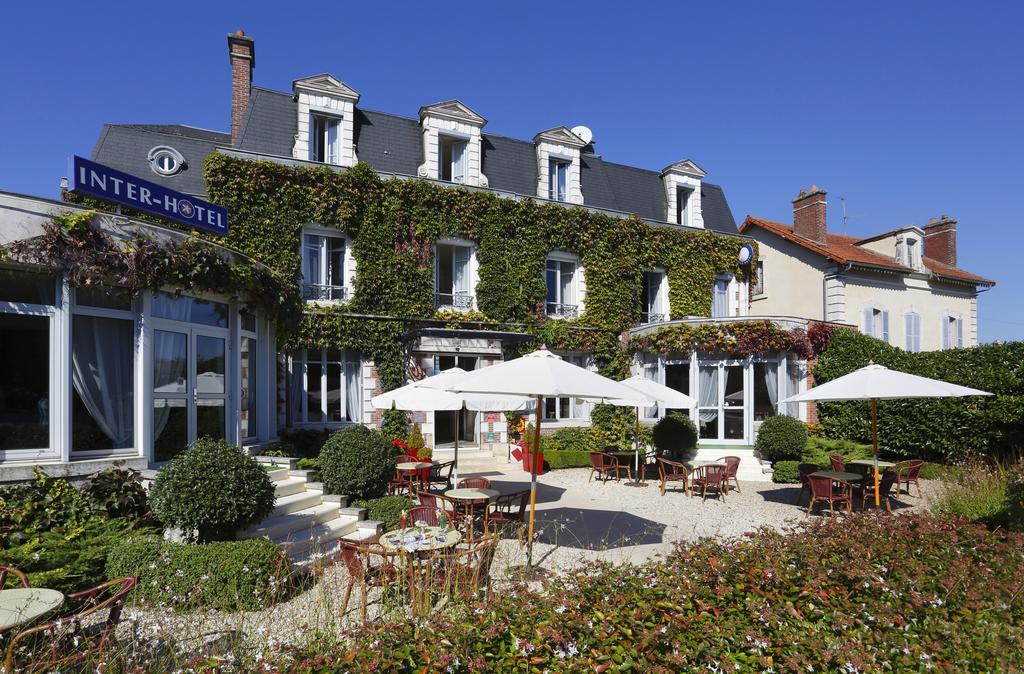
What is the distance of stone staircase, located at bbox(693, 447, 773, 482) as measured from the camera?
1398 centimetres

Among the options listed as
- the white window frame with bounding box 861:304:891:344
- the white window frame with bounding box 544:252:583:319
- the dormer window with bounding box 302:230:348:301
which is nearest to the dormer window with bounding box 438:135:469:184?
the white window frame with bounding box 544:252:583:319

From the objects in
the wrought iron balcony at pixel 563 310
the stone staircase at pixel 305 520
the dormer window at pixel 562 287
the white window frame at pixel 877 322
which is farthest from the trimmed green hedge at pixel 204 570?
the white window frame at pixel 877 322

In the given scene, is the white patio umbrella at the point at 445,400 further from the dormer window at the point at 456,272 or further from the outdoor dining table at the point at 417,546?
the dormer window at the point at 456,272

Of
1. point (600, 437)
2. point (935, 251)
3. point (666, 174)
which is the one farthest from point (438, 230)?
point (935, 251)

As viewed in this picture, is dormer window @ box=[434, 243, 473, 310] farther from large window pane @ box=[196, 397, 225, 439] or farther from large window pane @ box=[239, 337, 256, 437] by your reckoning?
large window pane @ box=[196, 397, 225, 439]

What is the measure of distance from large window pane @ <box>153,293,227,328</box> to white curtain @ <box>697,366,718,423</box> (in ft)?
37.8

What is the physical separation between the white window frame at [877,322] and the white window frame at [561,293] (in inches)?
380

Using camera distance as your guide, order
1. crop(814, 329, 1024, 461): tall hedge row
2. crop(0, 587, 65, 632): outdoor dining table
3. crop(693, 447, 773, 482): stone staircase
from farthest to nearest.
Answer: crop(693, 447, 773, 482): stone staircase, crop(814, 329, 1024, 461): tall hedge row, crop(0, 587, 65, 632): outdoor dining table

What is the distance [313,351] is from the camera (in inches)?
589

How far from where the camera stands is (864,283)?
19.7 m

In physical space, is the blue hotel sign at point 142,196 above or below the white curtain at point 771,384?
above

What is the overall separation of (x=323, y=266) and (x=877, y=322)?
697 inches

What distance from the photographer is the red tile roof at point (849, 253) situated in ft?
64.0

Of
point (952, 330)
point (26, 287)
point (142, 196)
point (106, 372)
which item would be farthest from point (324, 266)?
point (952, 330)
